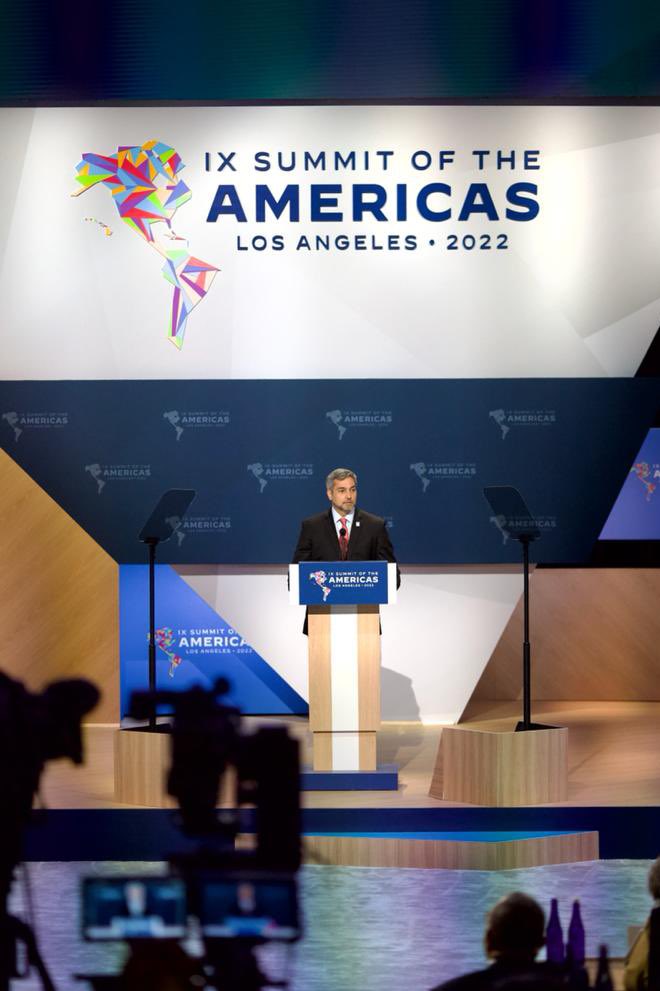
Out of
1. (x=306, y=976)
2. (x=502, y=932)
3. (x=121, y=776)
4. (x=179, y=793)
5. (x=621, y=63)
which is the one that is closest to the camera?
(x=502, y=932)

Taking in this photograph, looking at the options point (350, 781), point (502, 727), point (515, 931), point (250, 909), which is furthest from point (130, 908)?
point (502, 727)

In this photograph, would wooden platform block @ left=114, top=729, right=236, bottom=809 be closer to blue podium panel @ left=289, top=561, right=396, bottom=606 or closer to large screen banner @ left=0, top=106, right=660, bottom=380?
blue podium panel @ left=289, top=561, right=396, bottom=606

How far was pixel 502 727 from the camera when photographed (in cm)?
667

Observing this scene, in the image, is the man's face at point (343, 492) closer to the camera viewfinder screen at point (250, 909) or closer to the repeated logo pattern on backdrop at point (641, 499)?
the repeated logo pattern on backdrop at point (641, 499)

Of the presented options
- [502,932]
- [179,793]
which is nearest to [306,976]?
[179,793]

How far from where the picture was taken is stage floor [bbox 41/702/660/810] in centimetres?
639

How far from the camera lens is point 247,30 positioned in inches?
335

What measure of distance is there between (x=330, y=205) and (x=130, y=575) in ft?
8.17

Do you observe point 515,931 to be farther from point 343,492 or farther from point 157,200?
point 157,200

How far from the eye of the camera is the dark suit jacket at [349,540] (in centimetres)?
723

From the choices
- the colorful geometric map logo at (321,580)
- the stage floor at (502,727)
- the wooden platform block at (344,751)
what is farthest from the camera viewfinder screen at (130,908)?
the wooden platform block at (344,751)

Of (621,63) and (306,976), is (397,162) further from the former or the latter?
(306,976)

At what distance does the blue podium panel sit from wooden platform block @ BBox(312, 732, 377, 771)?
2.14 ft

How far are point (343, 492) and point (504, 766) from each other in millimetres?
1533
